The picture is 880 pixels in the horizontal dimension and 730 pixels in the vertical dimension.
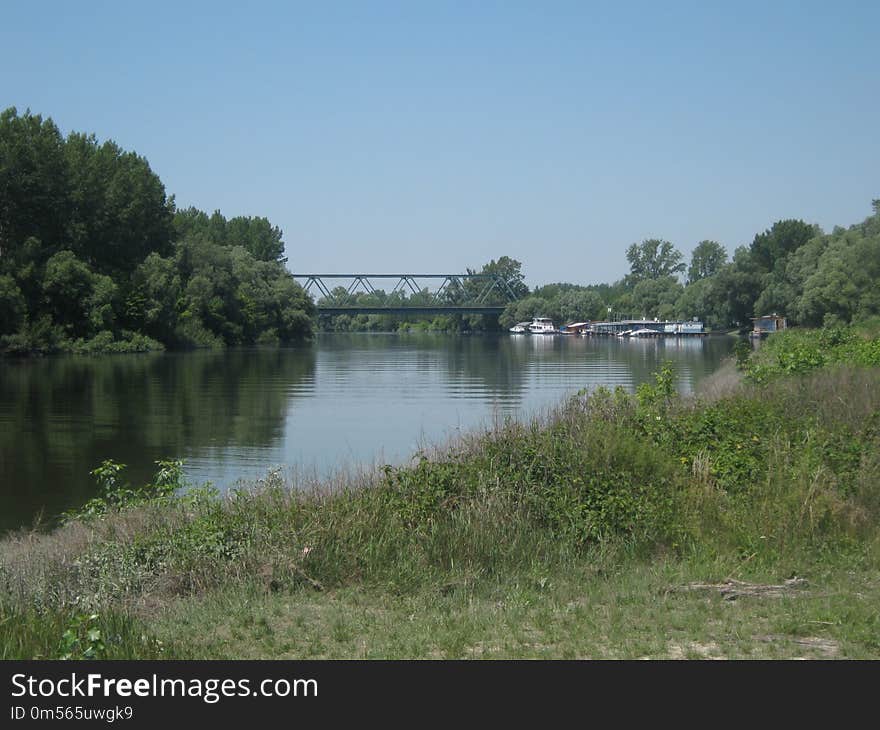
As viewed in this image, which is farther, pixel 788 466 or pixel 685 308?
pixel 685 308

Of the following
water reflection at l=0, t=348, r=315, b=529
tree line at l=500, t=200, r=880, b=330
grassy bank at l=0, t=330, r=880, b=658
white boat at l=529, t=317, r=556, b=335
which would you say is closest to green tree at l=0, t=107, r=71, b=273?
water reflection at l=0, t=348, r=315, b=529

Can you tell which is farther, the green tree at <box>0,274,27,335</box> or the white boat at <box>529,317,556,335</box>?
the white boat at <box>529,317,556,335</box>

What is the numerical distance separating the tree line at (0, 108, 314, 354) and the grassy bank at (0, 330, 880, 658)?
70.4m

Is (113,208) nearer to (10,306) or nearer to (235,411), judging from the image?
(10,306)

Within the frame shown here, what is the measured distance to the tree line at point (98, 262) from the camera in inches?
3219

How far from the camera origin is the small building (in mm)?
123312

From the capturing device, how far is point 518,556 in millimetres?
11375

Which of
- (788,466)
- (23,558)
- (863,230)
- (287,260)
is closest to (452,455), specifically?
(788,466)

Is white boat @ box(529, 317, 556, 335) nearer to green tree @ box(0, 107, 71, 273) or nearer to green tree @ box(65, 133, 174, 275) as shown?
green tree @ box(65, 133, 174, 275)

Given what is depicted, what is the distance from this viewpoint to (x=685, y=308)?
6983 inches
